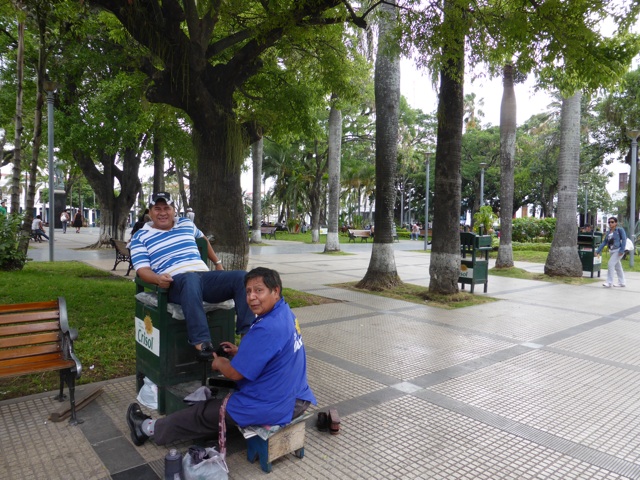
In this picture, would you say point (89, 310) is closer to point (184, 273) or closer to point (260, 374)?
point (184, 273)

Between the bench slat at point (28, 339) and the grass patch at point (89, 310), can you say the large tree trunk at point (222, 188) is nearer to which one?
the grass patch at point (89, 310)

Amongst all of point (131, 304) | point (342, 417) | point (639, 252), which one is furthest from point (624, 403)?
point (639, 252)

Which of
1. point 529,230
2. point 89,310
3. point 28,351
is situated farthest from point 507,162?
point 28,351

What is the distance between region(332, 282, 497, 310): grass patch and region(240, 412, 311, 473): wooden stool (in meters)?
6.03

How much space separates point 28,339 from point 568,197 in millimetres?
13328

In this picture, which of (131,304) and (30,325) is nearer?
(30,325)

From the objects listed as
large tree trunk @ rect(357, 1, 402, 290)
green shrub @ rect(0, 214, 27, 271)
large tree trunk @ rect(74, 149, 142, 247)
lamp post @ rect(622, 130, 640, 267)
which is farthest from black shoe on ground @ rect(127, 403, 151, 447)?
lamp post @ rect(622, 130, 640, 267)

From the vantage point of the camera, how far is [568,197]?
43.2 ft

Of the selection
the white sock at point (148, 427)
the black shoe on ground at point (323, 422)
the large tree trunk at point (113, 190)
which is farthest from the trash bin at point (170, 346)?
the large tree trunk at point (113, 190)

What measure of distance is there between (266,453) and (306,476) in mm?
288

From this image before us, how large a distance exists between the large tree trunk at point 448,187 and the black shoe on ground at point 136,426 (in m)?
7.05

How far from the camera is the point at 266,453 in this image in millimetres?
2891

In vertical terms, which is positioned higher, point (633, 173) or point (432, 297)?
point (633, 173)

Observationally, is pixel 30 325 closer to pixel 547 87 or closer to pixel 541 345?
pixel 541 345
